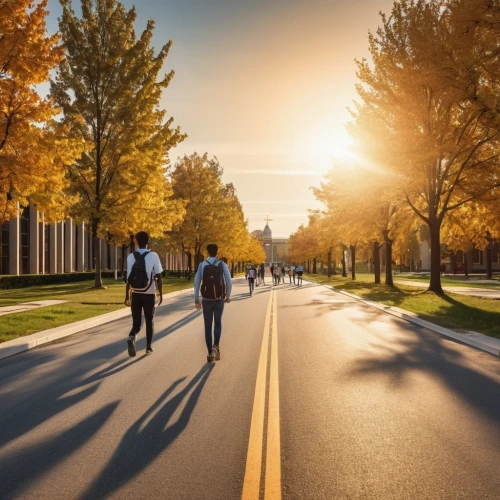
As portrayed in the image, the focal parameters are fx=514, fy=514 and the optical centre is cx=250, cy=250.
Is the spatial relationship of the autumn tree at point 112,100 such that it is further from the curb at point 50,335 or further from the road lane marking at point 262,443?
the road lane marking at point 262,443

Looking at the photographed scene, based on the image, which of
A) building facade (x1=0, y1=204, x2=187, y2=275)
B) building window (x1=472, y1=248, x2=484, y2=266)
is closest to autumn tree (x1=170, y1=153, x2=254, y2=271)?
building facade (x1=0, y1=204, x2=187, y2=275)

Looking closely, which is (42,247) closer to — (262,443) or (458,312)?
(458,312)

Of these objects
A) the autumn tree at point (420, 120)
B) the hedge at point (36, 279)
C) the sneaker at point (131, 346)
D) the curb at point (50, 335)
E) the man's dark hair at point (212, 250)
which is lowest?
the curb at point (50, 335)

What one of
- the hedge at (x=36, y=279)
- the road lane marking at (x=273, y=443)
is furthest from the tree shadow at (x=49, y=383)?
the hedge at (x=36, y=279)

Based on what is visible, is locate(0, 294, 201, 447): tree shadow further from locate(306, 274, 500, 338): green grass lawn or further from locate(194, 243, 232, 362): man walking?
locate(306, 274, 500, 338): green grass lawn

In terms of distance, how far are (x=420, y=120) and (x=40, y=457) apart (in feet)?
66.4

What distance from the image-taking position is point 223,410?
548 cm

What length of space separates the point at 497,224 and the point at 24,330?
19.5m

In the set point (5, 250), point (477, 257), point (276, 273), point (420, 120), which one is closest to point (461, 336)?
point (420, 120)

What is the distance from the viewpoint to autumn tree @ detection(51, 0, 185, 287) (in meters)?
24.1

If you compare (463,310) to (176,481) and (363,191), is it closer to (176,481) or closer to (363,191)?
(363,191)

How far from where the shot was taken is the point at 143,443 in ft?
14.6

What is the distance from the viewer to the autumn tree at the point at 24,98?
541 inches

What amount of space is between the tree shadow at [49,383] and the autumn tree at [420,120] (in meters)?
13.9
